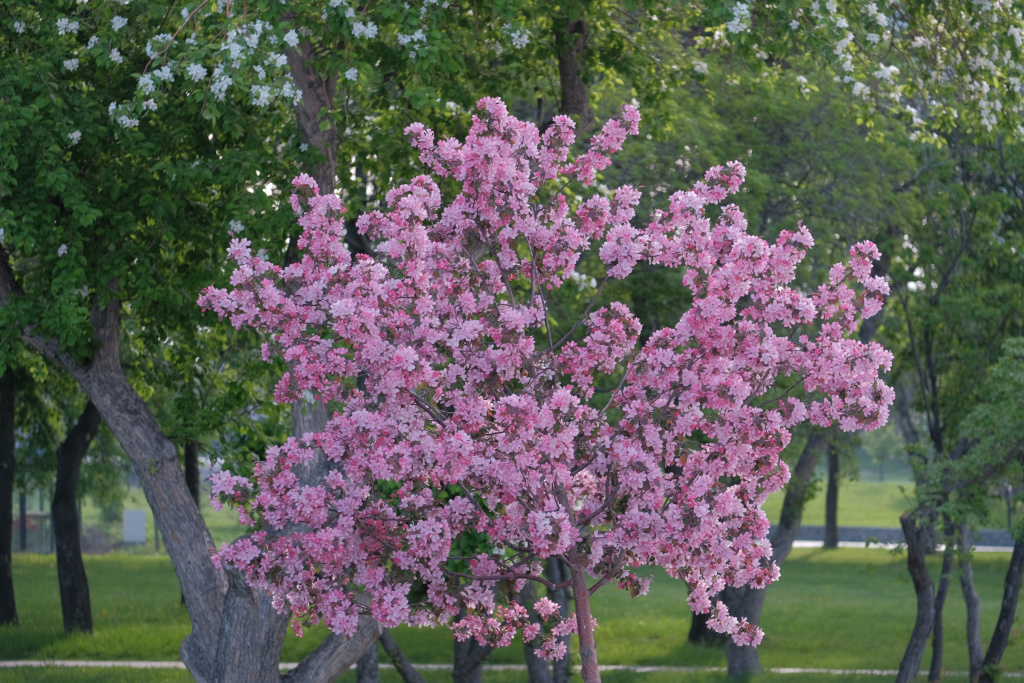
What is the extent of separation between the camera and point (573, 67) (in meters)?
11.8

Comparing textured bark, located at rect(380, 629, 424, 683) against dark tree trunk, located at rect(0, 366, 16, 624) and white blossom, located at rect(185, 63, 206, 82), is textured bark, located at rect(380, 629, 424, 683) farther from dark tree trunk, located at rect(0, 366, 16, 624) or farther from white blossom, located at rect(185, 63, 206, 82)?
dark tree trunk, located at rect(0, 366, 16, 624)

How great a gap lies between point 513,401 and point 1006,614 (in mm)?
12847

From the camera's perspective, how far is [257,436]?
12.1m

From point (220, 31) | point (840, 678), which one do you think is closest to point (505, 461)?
point (220, 31)

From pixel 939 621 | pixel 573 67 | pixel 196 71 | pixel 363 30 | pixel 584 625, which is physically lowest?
pixel 939 621

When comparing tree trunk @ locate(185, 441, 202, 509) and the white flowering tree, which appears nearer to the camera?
the white flowering tree

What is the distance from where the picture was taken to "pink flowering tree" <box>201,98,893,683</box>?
5.82 meters

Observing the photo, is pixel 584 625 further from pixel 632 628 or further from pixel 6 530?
pixel 6 530

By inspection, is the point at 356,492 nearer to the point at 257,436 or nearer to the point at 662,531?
the point at 662,531

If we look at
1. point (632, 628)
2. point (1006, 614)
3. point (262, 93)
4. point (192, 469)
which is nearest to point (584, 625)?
point (262, 93)

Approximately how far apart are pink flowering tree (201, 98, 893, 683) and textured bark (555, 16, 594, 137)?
214 inches

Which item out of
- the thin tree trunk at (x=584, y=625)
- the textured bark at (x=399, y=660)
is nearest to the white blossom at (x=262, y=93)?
the thin tree trunk at (x=584, y=625)

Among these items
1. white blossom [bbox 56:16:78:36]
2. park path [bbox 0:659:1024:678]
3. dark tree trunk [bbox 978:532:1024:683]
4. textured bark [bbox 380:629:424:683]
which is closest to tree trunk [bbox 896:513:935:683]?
dark tree trunk [bbox 978:532:1024:683]

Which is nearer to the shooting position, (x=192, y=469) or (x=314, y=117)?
(x=314, y=117)
